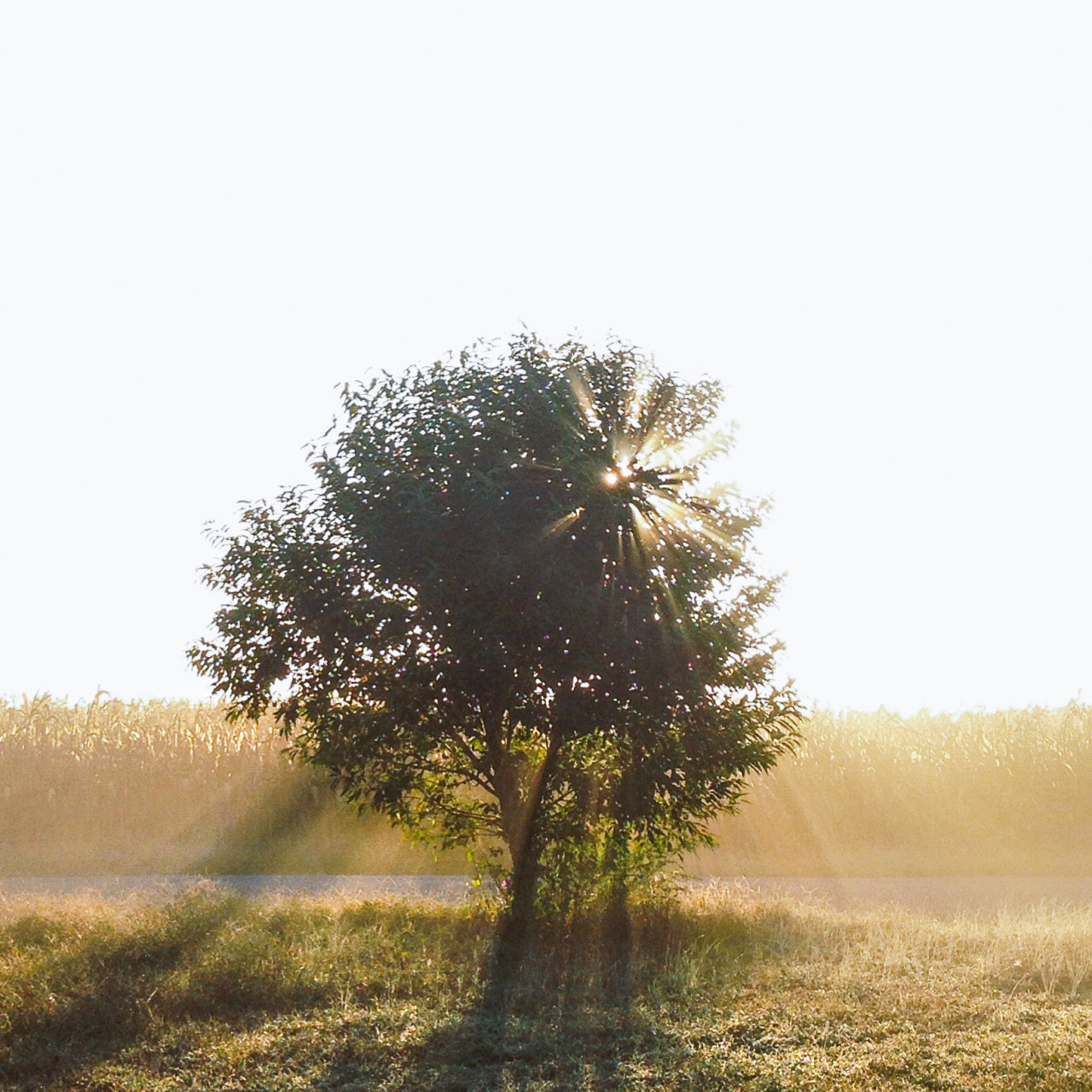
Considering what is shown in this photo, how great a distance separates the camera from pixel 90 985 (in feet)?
31.9

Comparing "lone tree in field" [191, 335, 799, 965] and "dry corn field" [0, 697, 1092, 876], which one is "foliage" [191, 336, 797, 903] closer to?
"lone tree in field" [191, 335, 799, 965]

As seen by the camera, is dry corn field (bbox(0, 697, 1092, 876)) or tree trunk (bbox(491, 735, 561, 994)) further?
dry corn field (bbox(0, 697, 1092, 876))

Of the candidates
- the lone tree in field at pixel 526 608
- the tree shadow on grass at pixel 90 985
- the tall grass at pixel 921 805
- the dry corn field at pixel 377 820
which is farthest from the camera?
→ the tall grass at pixel 921 805

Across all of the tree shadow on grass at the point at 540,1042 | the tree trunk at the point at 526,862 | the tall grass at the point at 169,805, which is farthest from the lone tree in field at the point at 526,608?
the tall grass at the point at 169,805

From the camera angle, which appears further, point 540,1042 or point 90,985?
point 90,985

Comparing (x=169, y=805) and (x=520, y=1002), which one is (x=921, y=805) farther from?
(x=520, y=1002)

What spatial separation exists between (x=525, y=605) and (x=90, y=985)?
492 cm

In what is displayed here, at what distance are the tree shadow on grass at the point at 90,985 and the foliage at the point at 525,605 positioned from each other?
2054 mm

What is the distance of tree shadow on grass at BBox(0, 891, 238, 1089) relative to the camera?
8.37 m

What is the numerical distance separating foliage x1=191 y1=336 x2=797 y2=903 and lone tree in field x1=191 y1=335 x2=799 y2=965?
2 centimetres

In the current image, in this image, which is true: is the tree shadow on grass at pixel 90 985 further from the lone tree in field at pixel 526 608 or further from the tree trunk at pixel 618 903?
the tree trunk at pixel 618 903

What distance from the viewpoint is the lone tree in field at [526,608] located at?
10852 millimetres

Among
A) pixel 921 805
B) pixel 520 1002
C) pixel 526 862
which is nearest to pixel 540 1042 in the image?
pixel 520 1002

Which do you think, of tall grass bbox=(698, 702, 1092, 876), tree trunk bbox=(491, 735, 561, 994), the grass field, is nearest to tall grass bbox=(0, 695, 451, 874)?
tall grass bbox=(698, 702, 1092, 876)
